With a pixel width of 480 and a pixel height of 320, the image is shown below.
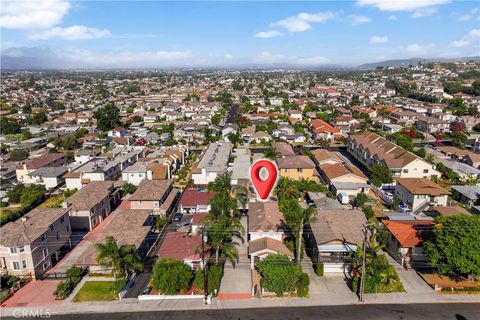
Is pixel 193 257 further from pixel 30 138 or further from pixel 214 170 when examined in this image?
pixel 30 138

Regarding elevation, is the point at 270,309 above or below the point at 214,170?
below

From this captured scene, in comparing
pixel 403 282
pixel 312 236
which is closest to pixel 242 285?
pixel 312 236

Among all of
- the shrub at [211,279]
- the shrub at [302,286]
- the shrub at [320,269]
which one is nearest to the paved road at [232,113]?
the shrub at [320,269]

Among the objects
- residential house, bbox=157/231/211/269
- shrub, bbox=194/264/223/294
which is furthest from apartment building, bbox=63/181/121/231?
shrub, bbox=194/264/223/294

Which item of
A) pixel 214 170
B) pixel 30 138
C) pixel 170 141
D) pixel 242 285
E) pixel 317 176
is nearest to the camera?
pixel 242 285

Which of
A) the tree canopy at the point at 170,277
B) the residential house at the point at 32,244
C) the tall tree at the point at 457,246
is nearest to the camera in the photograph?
the tall tree at the point at 457,246

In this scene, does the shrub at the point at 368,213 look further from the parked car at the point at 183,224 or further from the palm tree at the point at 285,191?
the parked car at the point at 183,224

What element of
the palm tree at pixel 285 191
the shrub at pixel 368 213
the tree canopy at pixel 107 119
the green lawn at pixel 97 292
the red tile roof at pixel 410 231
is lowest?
the green lawn at pixel 97 292
